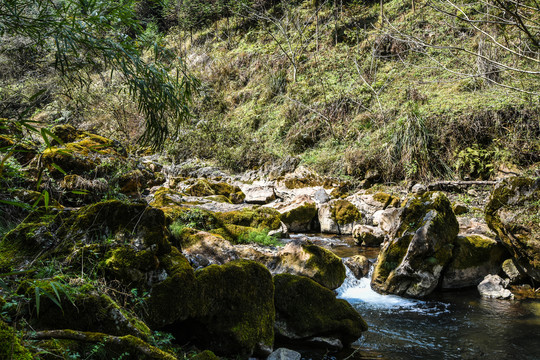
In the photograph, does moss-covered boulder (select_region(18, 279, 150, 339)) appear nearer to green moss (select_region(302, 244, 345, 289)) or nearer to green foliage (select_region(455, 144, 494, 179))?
green moss (select_region(302, 244, 345, 289))

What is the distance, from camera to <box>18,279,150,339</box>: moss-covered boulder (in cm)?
216

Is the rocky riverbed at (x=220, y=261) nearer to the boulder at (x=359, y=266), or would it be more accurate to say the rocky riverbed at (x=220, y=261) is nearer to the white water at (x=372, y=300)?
the boulder at (x=359, y=266)

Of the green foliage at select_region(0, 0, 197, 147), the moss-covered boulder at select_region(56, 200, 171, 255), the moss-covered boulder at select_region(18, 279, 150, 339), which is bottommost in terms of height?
the moss-covered boulder at select_region(18, 279, 150, 339)

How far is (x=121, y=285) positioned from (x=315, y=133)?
11.9 meters

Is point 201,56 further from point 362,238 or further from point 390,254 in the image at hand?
point 390,254

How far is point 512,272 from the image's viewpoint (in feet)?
17.7

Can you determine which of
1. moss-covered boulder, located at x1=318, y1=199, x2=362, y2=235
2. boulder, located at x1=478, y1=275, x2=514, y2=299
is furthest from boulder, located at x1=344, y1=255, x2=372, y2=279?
moss-covered boulder, located at x1=318, y1=199, x2=362, y2=235

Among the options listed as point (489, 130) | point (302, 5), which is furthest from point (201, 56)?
point (489, 130)

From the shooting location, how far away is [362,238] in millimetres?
7410

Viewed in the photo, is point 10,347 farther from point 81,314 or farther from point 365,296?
point 365,296

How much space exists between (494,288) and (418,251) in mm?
1210

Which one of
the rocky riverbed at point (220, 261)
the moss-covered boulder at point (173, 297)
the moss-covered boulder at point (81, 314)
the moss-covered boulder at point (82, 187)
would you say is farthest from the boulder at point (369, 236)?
the moss-covered boulder at point (81, 314)

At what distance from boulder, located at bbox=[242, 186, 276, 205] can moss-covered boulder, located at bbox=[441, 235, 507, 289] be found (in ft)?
18.7

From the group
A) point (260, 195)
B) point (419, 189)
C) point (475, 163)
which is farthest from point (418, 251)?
point (260, 195)
